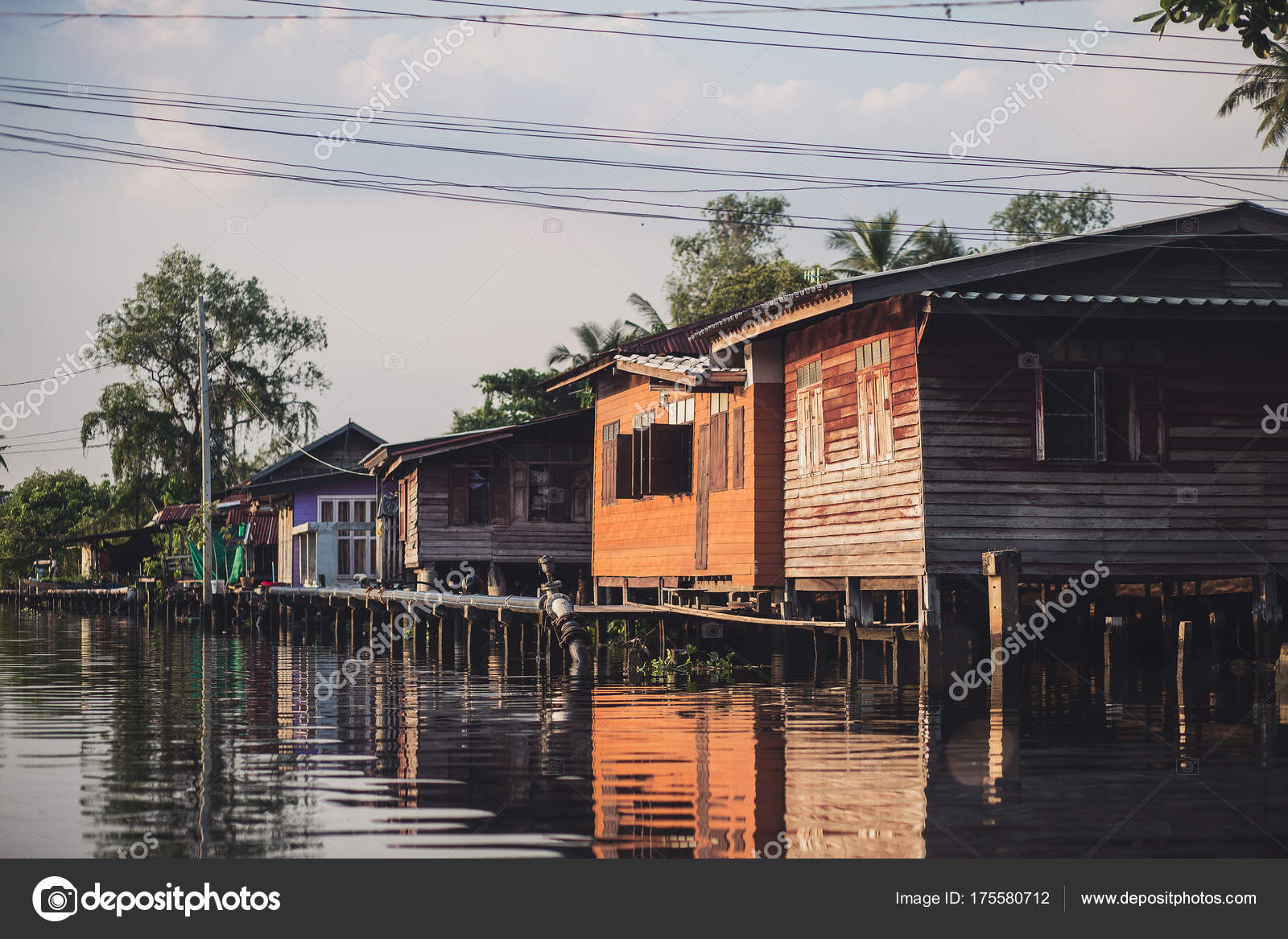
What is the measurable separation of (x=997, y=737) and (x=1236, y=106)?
31.5 meters

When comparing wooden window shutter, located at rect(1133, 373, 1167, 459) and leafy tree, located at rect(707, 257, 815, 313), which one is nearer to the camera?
wooden window shutter, located at rect(1133, 373, 1167, 459)

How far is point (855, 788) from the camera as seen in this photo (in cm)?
956

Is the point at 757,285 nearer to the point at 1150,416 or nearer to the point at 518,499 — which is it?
the point at 518,499

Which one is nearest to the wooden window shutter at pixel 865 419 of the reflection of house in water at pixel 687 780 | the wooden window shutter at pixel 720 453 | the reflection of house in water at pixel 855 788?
the wooden window shutter at pixel 720 453

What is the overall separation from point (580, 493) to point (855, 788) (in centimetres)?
2464

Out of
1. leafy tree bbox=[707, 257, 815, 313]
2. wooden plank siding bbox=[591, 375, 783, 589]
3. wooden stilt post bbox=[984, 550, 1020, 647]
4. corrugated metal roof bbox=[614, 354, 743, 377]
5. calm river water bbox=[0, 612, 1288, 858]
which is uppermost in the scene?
leafy tree bbox=[707, 257, 815, 313]

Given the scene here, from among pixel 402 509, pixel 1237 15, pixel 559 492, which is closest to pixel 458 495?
pixel 559 492

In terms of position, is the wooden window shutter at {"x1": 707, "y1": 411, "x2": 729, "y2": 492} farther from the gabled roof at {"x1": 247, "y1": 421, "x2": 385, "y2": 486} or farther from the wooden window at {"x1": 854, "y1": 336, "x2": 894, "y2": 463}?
the gabled roof at {"x1": 247, "y1": 421, "x2": 385, "y2": 486}

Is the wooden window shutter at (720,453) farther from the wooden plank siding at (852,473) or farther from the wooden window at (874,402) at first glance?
the wooden window at (874,402)

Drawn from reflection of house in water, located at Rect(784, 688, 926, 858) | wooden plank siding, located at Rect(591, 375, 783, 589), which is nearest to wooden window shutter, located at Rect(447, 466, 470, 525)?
wooden plank siding, located at Rect(591, 375, 783, 589)

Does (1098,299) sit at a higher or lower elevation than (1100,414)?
higher

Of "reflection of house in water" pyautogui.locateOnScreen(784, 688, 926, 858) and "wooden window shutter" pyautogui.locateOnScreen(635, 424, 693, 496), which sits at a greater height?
"wooden window shutter" pyautogui.locateOnScreen(635, 424, 693, 496)

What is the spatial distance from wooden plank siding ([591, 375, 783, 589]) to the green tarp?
84.8ft

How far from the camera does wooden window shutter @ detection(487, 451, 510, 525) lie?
33938 millimetres
